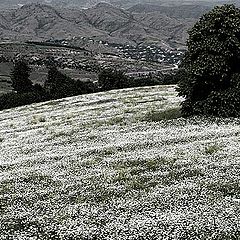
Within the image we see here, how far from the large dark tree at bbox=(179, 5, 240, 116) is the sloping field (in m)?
1.90

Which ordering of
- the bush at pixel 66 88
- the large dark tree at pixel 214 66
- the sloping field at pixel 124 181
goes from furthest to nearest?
1. the bush at pixel 66 88
2. the large dark tree at pixel 214 66
3. the sloping field at pixel 124 181

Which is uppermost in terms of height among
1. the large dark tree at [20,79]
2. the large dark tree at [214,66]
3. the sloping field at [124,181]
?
the large dark tree at [214,66]

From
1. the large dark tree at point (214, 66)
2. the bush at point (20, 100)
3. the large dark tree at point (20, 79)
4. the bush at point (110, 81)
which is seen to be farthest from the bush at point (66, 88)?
the large dark tree at point (214, 66)

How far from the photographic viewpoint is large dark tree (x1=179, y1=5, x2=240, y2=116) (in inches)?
1614

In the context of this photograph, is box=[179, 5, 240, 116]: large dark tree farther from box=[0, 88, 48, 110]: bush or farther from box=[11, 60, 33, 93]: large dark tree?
box=[11, 60, 33, 93]: large dark tree

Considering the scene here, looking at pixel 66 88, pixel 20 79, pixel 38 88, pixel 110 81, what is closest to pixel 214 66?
pixel 110 81

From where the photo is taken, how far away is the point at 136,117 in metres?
49.2

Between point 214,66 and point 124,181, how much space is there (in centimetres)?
1893

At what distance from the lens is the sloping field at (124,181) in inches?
765

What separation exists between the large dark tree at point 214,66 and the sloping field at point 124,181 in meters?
1.90

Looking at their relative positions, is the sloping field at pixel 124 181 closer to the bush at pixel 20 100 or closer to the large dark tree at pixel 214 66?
the large dark tree at pixel 214 66

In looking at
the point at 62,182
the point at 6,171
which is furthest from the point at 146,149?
the point at 6,171

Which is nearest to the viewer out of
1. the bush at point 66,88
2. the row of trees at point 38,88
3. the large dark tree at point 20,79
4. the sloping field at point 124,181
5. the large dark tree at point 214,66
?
the sloping field at point 124,181

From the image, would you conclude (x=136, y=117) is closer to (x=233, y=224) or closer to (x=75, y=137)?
(x=75, y=137)
